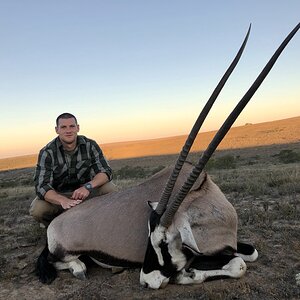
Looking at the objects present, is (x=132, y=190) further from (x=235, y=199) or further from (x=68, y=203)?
(x=235, y=199)

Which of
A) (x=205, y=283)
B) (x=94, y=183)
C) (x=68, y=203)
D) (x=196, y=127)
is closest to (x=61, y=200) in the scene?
(x=68, y=203)

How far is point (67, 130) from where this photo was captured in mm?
4828

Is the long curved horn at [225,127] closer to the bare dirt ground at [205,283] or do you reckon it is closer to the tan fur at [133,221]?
the tan fur at [133,221]

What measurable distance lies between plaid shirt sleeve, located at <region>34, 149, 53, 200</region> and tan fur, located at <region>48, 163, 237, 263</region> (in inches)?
22.4

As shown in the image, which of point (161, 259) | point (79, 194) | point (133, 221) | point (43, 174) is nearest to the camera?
point (161, 259)

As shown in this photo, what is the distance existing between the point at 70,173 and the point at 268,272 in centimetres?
271

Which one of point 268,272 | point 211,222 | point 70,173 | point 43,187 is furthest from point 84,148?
point 268,272

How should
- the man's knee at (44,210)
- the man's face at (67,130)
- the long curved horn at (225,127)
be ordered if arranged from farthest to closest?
1. the man's knee at (44,210)
2. the man's face at (67,130)
3. the long curved horn at (225,127)

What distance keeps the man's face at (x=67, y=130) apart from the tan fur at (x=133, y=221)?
875mm

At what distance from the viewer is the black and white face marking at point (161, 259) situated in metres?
3.09

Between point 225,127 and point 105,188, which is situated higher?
point 225,127

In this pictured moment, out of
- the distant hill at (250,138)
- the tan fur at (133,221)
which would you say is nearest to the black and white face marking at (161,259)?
the tan fur at (133,221)

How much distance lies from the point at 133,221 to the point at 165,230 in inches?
31.4

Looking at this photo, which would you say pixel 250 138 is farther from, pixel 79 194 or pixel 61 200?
pixel 61 200
